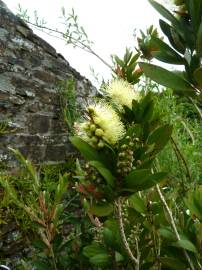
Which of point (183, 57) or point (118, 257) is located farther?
point (118, 257)

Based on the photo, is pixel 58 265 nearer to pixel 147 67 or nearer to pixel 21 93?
pixel 147 67

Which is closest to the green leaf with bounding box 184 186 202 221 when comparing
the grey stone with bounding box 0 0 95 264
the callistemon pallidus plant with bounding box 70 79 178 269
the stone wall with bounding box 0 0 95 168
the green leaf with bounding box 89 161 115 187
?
the callistemon pallidus plant with bounding box 70 79 178 269

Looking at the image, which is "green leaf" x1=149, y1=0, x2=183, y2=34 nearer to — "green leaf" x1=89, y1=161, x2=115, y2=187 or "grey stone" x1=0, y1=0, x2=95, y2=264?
"green leaf" x1=89, y1=161, x2=115, y2=187

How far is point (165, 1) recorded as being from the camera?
145cm

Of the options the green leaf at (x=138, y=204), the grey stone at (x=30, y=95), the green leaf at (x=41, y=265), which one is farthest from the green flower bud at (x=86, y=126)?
the grey stone at (x=30, y=95)

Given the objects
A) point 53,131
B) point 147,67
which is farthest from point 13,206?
point 147,67

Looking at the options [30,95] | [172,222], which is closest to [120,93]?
[172,222]

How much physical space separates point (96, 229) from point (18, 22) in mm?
2091

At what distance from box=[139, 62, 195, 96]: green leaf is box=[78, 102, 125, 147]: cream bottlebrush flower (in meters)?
0.21

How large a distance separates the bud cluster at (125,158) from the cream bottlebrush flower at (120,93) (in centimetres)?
18

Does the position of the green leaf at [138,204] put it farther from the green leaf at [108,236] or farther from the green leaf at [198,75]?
the green leaf at [198,75]

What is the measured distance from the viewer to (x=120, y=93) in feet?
4.69

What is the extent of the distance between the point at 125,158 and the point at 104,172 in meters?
0.07

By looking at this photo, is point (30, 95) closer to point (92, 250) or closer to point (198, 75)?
point (92, 250)
